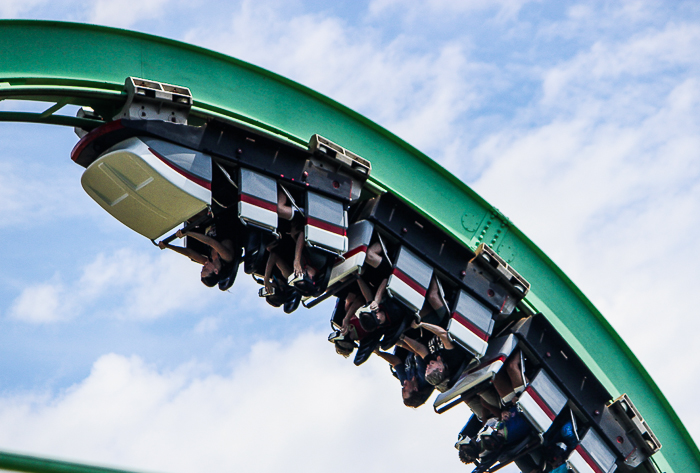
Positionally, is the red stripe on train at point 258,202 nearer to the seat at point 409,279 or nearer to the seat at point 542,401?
the seat at point 409,279

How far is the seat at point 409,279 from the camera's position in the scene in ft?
35.6

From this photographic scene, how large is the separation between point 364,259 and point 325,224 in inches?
27.7

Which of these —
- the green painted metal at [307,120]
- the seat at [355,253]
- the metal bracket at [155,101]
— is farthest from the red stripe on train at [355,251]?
the metal bracket at [155,101]

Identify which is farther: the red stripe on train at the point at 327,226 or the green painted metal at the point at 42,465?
the red stripe on train at the point at 327,226

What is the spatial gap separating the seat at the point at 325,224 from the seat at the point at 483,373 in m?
2.76

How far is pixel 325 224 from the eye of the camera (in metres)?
10.3

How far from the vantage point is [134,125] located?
9219mm

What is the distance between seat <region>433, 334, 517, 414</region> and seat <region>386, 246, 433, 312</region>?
150cm

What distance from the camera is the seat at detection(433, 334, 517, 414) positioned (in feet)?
38.5

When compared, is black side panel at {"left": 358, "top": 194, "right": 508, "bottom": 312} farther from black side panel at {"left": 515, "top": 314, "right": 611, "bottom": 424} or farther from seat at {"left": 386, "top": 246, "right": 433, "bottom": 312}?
black side panel at {"left": 515, "top": 314, "right": 611, "bottom": 424}

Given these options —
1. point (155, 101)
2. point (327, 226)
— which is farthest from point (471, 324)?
point (155, 101)

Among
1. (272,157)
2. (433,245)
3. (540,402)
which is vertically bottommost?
(540,402)

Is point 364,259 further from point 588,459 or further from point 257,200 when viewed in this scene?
point 588,459

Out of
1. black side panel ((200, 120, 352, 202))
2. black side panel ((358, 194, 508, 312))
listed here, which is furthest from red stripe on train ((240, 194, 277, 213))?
black side panel ((358, 194, 508, 312))
